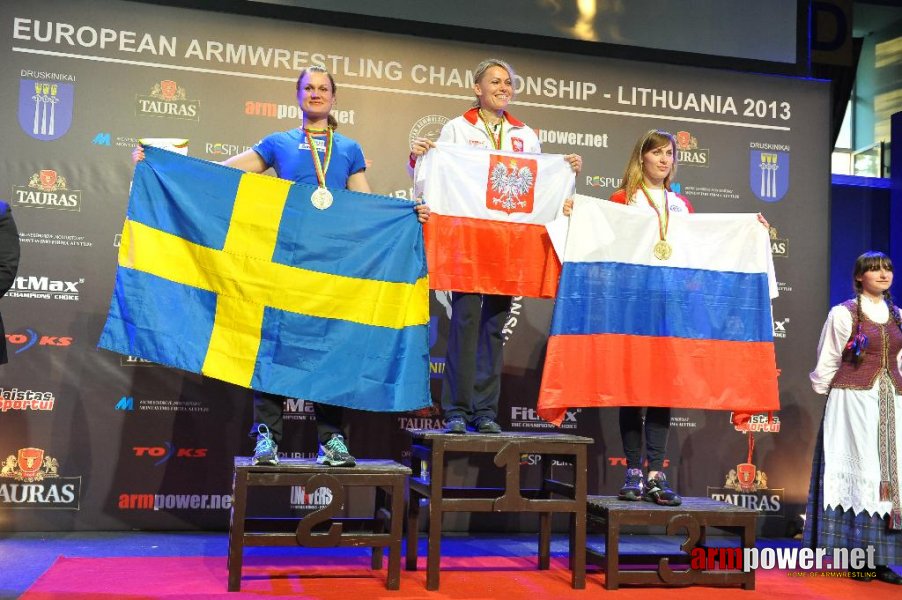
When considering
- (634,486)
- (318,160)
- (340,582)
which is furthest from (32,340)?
(634,486)

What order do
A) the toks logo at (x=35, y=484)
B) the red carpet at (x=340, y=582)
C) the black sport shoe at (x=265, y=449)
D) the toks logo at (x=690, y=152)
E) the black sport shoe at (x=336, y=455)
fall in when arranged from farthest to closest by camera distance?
the toks logo at (x=690, y=152), the toks logo at (x=35, y=484), the black sport shoe at (x=336, y=455), the black sport shoe at (x=265, y=449), the red carpet at (x=340, y=582)

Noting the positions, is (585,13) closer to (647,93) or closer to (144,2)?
(647,93)

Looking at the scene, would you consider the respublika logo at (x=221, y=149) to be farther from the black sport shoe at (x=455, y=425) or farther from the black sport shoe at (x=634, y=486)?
the black sport shoe at (x=634, y=486)

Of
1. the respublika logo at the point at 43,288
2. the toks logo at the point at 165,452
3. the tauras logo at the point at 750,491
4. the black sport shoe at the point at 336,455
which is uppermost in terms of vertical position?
the respublika logo at the point at 43,288

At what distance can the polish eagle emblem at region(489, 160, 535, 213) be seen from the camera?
4.11m

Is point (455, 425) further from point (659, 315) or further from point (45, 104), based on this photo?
point (45, 104)

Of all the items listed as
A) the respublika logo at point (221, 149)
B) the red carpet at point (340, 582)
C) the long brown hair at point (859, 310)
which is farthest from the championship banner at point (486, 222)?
the long brown hair at point (859, 310)

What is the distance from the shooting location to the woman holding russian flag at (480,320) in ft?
13.0

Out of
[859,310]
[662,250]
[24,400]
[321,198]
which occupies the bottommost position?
[24,400]

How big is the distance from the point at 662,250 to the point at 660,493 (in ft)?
3.56

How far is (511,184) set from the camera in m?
4.12

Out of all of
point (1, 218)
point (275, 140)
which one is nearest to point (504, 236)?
point (275, 140)

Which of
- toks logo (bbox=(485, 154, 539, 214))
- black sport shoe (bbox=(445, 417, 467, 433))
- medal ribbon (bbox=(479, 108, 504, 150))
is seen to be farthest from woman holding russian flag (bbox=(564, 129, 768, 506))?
black sport shoe (bbox=(445, 417, 467, 433))

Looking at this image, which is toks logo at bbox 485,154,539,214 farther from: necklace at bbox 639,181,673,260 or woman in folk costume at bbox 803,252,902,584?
woman in folk costume at bbox 803,252,902,584
